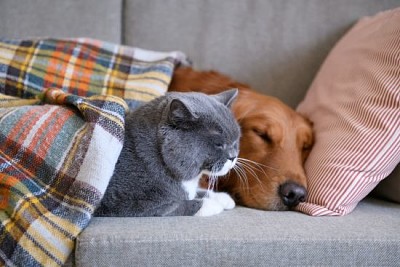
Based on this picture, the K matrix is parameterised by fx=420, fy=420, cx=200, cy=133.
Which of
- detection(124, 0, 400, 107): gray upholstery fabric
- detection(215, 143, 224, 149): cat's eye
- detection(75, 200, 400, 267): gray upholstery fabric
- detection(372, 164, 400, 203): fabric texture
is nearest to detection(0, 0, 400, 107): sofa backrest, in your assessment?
detection(124, 0, 400, 107): gray upholstery fabric

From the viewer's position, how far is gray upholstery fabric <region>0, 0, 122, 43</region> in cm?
197

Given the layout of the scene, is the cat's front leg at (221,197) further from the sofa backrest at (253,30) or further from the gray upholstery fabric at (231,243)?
the sofa backrest at (253,30)

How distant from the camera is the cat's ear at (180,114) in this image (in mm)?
1092

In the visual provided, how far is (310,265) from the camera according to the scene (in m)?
1.05

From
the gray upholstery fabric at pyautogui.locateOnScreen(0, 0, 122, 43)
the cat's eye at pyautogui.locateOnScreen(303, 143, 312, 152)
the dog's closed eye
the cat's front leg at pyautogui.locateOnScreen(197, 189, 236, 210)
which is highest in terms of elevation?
the gray upholstery fabric at pyautogui.locateOnScreen(0, 0, 122, 43)

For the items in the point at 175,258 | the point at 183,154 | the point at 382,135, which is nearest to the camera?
the point at 175,258

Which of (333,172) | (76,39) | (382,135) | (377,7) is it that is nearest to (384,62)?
(382,135)

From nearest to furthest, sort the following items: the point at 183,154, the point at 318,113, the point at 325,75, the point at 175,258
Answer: the point at 175,258
the point at 183,154
the point at 318,113
the point at 325,75

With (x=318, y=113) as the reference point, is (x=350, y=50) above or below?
above

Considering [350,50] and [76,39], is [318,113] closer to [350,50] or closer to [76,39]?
[350,50]

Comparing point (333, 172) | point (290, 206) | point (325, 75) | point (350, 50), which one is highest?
point (350, 50)

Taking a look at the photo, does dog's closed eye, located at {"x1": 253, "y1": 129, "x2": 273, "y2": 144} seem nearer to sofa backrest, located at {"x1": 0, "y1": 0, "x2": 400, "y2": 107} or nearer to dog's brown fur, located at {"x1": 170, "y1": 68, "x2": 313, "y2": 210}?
dog's brown fur, located at {"x1": 170, "y1": 68, "x2": 313, "y2": 210}

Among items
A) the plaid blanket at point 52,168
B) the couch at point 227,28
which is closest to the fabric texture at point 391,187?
the couch at point 227,28

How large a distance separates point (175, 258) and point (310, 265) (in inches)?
13.3
